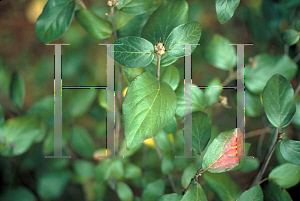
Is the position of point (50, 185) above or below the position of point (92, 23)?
below

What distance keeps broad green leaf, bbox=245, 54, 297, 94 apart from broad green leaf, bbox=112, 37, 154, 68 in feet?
1.13

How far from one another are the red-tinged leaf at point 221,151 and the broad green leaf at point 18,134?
385 millimetres

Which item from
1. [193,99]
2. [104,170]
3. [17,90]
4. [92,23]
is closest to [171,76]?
[193,99]

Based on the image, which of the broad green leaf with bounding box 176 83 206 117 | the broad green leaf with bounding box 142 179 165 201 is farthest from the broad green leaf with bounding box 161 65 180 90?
the broad green leaf with bounding box 142 179 165 201

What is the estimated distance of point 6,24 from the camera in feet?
3.35

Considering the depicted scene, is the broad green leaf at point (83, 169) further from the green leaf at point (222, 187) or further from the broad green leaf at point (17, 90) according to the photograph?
the green leaf at point (222, 187)

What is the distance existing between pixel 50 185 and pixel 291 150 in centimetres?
65

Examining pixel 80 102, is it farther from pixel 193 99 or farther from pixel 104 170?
pixel 193 99

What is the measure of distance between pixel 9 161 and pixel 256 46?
100cm

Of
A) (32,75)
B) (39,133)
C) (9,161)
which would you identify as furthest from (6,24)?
(39,133)

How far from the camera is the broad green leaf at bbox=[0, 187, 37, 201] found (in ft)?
2.06

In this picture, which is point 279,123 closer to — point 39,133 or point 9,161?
point 39,133

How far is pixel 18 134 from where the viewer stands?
490 millimetres

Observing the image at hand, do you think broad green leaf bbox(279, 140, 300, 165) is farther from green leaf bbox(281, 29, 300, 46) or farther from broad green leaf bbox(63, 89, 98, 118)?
broad green leaf bbox(63, 89, 98, 118)
